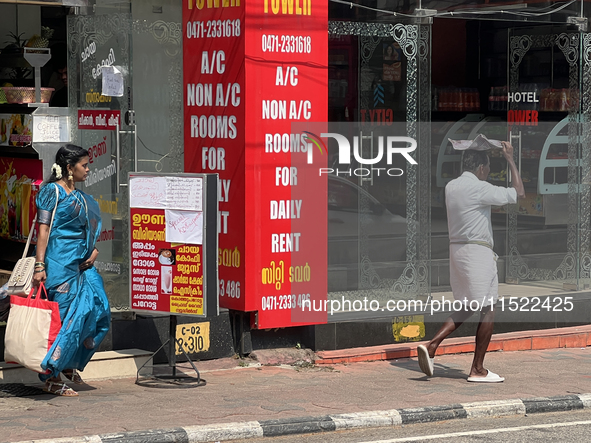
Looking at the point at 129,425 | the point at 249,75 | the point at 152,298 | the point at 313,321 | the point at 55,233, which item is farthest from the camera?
the point at 313,321

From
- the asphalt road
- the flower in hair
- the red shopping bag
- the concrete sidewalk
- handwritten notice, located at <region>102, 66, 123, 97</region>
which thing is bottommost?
the asphalt road

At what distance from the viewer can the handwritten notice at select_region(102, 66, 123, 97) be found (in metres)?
9.20

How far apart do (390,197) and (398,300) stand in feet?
3.53

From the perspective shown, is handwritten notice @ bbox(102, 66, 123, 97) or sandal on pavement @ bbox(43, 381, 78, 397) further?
handwritten notice @ bbox(102, 66, 123, 97)

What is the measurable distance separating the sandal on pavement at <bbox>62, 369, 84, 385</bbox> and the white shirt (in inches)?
136

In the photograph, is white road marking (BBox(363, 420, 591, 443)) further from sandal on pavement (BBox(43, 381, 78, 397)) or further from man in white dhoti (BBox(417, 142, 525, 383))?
sandal on pavement (BBox(43, 381, 78, 397))

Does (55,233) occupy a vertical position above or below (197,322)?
above

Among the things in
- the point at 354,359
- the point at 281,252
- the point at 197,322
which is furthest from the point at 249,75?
the point at 354,359

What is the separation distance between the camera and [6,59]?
1080cm

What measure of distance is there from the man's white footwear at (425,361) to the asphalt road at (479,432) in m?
1.09

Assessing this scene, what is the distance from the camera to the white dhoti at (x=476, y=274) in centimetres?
873

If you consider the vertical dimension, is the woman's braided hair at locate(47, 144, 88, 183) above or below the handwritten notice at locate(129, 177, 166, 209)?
above

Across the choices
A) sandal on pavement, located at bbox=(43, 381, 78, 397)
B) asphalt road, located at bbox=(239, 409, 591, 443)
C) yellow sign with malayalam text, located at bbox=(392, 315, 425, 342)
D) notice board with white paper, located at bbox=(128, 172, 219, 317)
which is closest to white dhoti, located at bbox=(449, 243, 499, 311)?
asphalt road, located at bbox=(239, 409, 591, 443)

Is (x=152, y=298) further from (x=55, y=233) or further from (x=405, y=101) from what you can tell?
(x=405, y=101)
